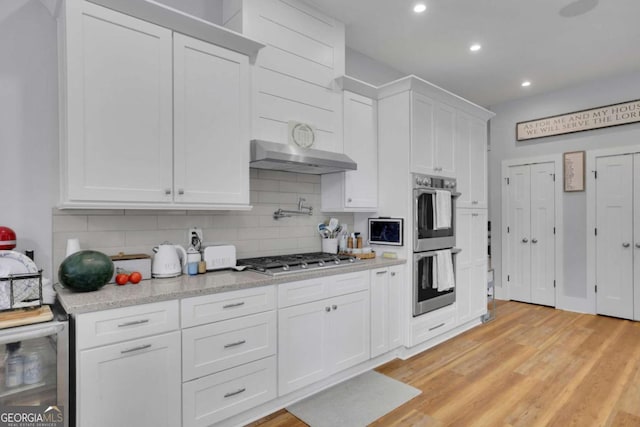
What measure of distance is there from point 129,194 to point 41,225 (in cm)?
54

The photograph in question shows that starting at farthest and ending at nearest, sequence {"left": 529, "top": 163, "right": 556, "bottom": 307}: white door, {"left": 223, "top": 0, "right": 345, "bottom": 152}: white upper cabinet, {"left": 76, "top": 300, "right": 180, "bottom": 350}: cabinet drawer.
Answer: {"left": 529, "top": 163, "right": 556, "bottom": 307}: white door
{"left": 223, "top": 0, "right": 345, "bottom": 152}: white upper cabinet
{"left": 76, "top": 300, "right": 180, "bottom": 350}: cabinet drawer

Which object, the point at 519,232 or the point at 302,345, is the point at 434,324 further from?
the point at 519,232

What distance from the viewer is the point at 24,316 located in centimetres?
147

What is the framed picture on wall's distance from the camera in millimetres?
4574

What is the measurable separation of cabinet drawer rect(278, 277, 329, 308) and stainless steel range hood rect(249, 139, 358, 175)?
34.6 inches

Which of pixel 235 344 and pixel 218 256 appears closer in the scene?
pixel 235 344

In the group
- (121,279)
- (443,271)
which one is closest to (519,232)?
(443,271)

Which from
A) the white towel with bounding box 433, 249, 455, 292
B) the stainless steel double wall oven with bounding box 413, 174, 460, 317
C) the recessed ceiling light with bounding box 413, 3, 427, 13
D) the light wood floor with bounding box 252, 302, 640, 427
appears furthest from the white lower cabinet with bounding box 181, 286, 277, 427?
the recessed ceiling light with bounding box 413, 3, 427, 13

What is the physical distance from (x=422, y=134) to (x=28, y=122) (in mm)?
2938

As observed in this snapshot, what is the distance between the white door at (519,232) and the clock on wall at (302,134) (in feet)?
12.2

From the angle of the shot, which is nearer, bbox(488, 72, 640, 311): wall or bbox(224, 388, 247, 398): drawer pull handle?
bbox(224, 388, 247, 398): drawer pull handle

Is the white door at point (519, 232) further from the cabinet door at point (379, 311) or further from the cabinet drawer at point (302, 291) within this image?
the cabinet drawer at point (302, 291)

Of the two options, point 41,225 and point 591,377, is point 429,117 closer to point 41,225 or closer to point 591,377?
point 591,377

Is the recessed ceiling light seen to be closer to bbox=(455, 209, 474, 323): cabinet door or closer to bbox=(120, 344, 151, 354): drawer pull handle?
bbox=(455, 209, 474, 323): cabinet door
